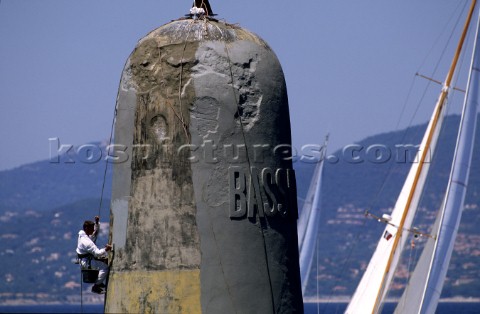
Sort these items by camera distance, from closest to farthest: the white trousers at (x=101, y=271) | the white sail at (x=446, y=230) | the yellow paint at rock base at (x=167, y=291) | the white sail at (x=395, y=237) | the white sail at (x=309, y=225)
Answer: the yellow paint at rock base at (x=167, y=291)
the white trousers at (x=101, y=271)
the white sail at (x=446, y=230)
the white sail at (x=395, y=237)
the white sail at (x=309, y=225)

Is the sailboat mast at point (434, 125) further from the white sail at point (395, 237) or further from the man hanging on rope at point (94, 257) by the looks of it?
the man hanging on rope at point (94, 257)

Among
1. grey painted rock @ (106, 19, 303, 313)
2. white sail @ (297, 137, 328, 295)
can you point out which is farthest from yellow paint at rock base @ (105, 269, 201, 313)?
white sail @ (297, 137, 328, 295)

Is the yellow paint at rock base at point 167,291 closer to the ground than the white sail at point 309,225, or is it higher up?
closer to the ground

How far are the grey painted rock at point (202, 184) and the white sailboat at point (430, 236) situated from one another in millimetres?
27882

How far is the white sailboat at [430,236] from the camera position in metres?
37.4

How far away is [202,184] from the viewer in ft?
30.8

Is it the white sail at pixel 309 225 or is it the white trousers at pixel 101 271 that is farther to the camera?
the white sail at pixel 309 225

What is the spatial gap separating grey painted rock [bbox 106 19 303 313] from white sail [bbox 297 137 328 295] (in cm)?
4845

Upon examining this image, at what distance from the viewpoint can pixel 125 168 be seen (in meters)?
9.61

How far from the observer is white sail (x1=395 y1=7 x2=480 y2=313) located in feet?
122

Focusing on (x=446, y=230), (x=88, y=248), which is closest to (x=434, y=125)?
(x=446, y=230)

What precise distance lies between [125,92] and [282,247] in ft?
5.12

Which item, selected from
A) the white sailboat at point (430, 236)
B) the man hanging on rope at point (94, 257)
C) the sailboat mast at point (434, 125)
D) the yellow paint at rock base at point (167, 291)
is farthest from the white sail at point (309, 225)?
the yellow paint at rock base at point (167, 291)

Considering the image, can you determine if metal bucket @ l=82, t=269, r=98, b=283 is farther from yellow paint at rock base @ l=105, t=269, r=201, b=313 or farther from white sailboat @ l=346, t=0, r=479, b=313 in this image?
white sailboat @ l=346, t=0, r=479, b=313
